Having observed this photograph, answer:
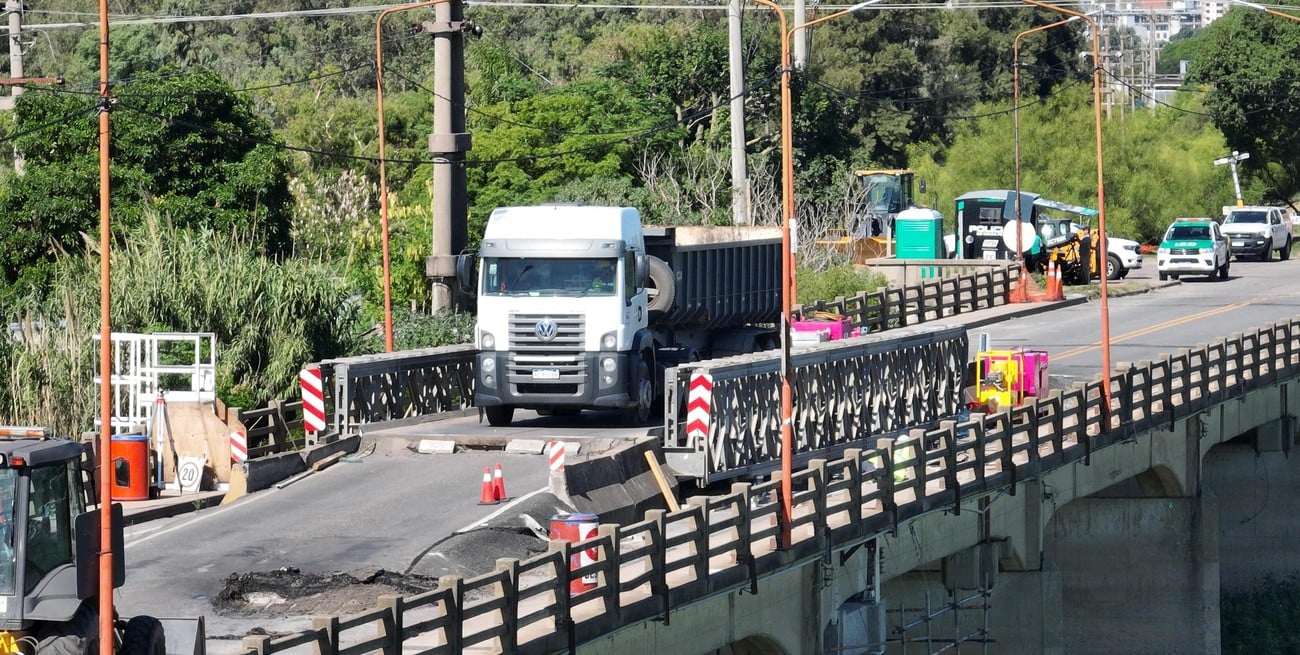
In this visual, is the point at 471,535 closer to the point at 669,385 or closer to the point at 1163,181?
the point at 669,385

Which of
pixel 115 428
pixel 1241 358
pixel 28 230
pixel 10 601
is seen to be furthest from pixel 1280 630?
pixel 10 601

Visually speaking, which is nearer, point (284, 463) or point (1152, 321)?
point (284, 463)

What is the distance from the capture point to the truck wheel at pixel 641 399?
26.0 meters

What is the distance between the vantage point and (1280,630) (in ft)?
130

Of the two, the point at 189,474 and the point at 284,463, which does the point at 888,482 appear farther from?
the point at 189,474

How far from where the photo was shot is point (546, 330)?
25.7 metres

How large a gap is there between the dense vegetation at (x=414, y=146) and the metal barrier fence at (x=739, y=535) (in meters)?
12.5

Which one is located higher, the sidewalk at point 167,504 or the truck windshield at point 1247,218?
the truck windshield at point 1247,218

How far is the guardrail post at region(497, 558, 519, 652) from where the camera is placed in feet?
51.2

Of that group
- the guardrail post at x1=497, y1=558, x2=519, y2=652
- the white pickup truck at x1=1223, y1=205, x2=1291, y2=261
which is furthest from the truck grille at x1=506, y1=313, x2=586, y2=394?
the white pickup truck at x1=1223, y1=205, x2=1291, y2=261

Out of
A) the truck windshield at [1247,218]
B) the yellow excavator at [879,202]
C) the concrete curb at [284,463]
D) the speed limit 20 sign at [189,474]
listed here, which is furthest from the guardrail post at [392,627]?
the truck windshield at [1247,218]

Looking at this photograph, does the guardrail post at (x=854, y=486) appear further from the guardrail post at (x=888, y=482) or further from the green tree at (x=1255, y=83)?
the green tree at (x=1255, y=83)

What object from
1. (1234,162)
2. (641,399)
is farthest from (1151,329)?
(1234,162)

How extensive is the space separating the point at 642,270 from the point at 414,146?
46717 mm
